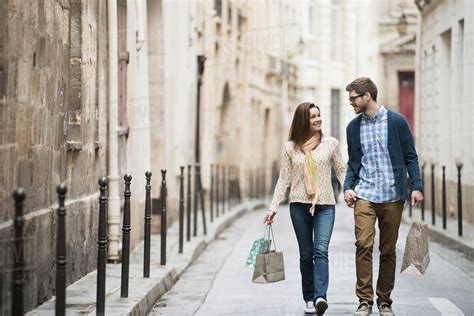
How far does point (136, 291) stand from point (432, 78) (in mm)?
17317

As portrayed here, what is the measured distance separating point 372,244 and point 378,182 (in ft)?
1.58

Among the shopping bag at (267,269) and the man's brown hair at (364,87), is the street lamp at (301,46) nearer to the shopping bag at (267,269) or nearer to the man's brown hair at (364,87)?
the shopping bag at (267,269)

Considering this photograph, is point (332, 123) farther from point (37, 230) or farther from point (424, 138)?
point (37, 230)

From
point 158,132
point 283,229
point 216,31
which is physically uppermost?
point 216,31

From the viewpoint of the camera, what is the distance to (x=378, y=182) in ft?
31.4

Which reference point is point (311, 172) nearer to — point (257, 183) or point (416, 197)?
point (416, 197)

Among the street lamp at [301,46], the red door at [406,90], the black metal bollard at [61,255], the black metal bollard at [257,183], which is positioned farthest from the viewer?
the street lamp at [301,46]

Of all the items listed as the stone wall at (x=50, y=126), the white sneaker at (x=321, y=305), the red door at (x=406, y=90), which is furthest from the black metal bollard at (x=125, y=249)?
the red door at (x=406, y=90)

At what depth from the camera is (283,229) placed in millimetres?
22031

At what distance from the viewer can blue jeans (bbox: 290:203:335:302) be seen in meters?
Result: 9.90

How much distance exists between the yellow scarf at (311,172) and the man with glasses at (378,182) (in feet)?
1.15

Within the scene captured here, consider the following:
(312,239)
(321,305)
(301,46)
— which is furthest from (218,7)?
(321,305)

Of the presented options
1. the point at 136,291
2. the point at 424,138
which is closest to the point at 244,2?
the point at 424,138

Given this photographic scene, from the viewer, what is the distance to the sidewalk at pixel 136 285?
969 centimetres
